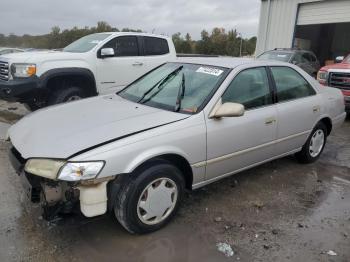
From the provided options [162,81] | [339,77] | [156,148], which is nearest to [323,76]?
[339,77]

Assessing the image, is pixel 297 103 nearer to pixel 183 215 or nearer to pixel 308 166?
pixel 308 166

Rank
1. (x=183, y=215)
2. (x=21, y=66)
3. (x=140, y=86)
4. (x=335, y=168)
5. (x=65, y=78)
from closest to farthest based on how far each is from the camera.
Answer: (x=183, y=215)
(x=140, y=86)
(x=335, y=168)
(x=21, y=66)
(x=65, y=78)

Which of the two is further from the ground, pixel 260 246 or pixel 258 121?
pixel 258 121

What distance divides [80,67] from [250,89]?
394cm

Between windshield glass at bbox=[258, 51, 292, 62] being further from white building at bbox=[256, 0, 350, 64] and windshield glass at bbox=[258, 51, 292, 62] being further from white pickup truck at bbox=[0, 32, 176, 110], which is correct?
white pickup truck at bbox=[0, 32, 176, 110]

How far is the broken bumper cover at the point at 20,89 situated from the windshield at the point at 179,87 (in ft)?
8.51

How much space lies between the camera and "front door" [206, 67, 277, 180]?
11.7 feet

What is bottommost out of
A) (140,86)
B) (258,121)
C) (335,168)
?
(335,168)

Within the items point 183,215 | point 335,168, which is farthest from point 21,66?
point 335,168

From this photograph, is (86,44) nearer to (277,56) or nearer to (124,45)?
(124,45)

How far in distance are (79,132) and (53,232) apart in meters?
1.00

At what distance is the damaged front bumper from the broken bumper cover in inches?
148

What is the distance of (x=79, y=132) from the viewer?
299 cm

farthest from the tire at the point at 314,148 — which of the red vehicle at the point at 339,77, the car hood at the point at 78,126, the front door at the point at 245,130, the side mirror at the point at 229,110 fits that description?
the red vehicle at the point at 339,77
